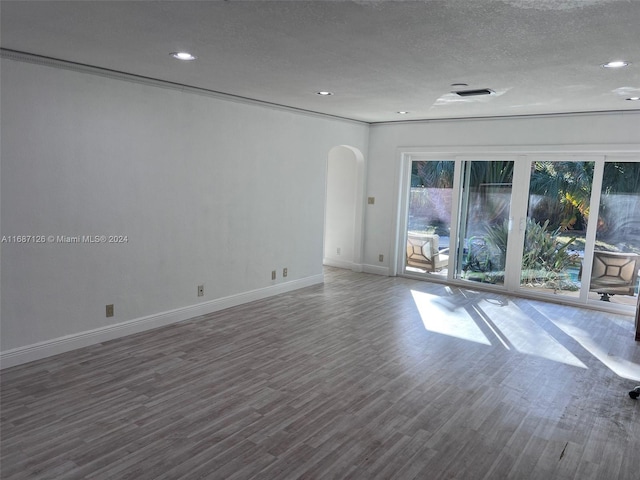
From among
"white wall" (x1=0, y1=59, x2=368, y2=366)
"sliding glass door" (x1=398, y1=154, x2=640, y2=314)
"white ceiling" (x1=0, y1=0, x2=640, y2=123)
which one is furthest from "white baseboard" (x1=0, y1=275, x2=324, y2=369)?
"sliding glass door" (x1=398, y1=154, x2=640, y2=314)

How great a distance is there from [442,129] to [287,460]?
5505mm

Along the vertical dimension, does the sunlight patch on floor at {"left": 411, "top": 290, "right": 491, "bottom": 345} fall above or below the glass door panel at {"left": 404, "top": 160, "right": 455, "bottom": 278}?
below

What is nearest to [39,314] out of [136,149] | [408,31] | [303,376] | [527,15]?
[136,149]

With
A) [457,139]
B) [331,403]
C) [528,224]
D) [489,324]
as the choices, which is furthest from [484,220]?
[331,403]

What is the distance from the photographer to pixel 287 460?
2658 mm

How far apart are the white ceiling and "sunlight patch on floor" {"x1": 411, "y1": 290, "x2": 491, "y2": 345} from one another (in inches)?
96.0

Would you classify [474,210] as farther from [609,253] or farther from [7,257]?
[7,257]

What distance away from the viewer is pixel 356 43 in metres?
2.92

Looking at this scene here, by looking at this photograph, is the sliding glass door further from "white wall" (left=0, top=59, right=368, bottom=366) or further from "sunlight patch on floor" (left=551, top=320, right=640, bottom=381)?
"white wall" (left=0, top=59, right=368, bottom=366)

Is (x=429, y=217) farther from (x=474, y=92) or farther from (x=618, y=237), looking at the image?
(x=474, y=92)

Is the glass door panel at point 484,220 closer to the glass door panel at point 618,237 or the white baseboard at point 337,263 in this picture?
the glass door panel at point 618,237

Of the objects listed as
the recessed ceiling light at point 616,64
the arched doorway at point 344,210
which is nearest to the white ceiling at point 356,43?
the recessed ceiling light at point 616,64

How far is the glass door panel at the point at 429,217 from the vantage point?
718cm

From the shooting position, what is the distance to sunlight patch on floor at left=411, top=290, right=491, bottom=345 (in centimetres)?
489
